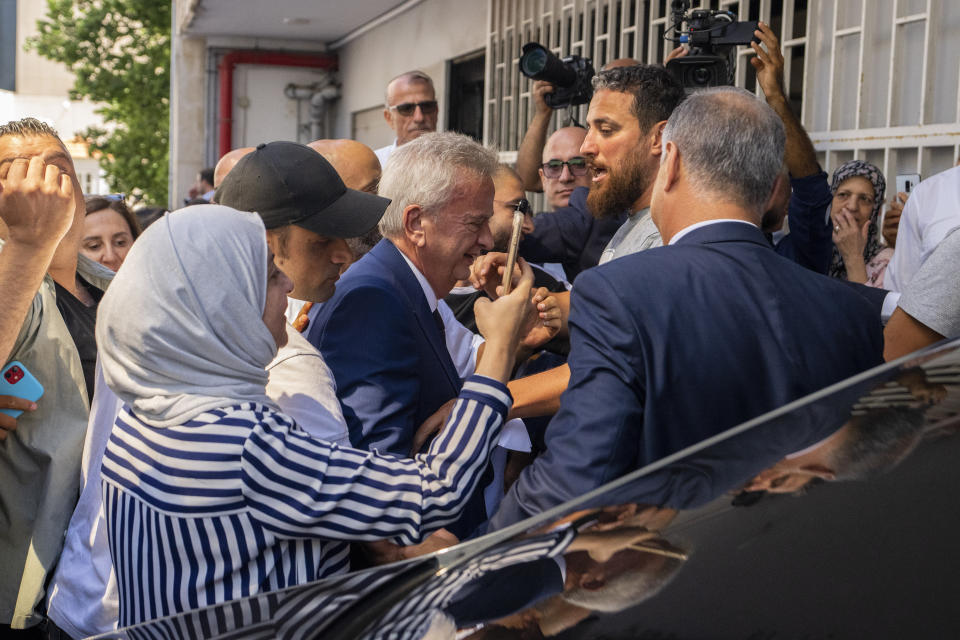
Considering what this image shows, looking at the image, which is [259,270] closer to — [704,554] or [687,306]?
[687,306]

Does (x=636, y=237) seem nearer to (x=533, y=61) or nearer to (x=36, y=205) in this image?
(x=36, y=205)

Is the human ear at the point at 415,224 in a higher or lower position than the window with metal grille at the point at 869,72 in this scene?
lower

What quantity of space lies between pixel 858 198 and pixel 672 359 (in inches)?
119

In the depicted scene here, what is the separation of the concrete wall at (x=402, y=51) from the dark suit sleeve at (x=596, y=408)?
7.91m

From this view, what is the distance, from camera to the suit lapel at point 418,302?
85.4 inches

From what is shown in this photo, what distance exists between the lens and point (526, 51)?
4469 mm

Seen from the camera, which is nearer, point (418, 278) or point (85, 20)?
point (418, 278)

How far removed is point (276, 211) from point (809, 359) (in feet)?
3.65

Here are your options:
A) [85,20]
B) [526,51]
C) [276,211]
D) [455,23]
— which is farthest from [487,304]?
[85,20]

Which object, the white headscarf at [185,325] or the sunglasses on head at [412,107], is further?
the sunglasses on head at [412,107]

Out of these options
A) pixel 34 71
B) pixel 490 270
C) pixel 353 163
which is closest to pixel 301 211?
pixel 490 270

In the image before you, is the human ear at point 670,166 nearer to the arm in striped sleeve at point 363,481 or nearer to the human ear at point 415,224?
the arm in striped sleeve at point 363,481

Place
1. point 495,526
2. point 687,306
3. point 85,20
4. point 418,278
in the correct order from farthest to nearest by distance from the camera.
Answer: point 85,20, point 418,278, point 495,526, point 687,306

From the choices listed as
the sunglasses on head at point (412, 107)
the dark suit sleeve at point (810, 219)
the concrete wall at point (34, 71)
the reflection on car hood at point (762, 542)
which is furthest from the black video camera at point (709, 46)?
the concrete wall at point (34, 71)
